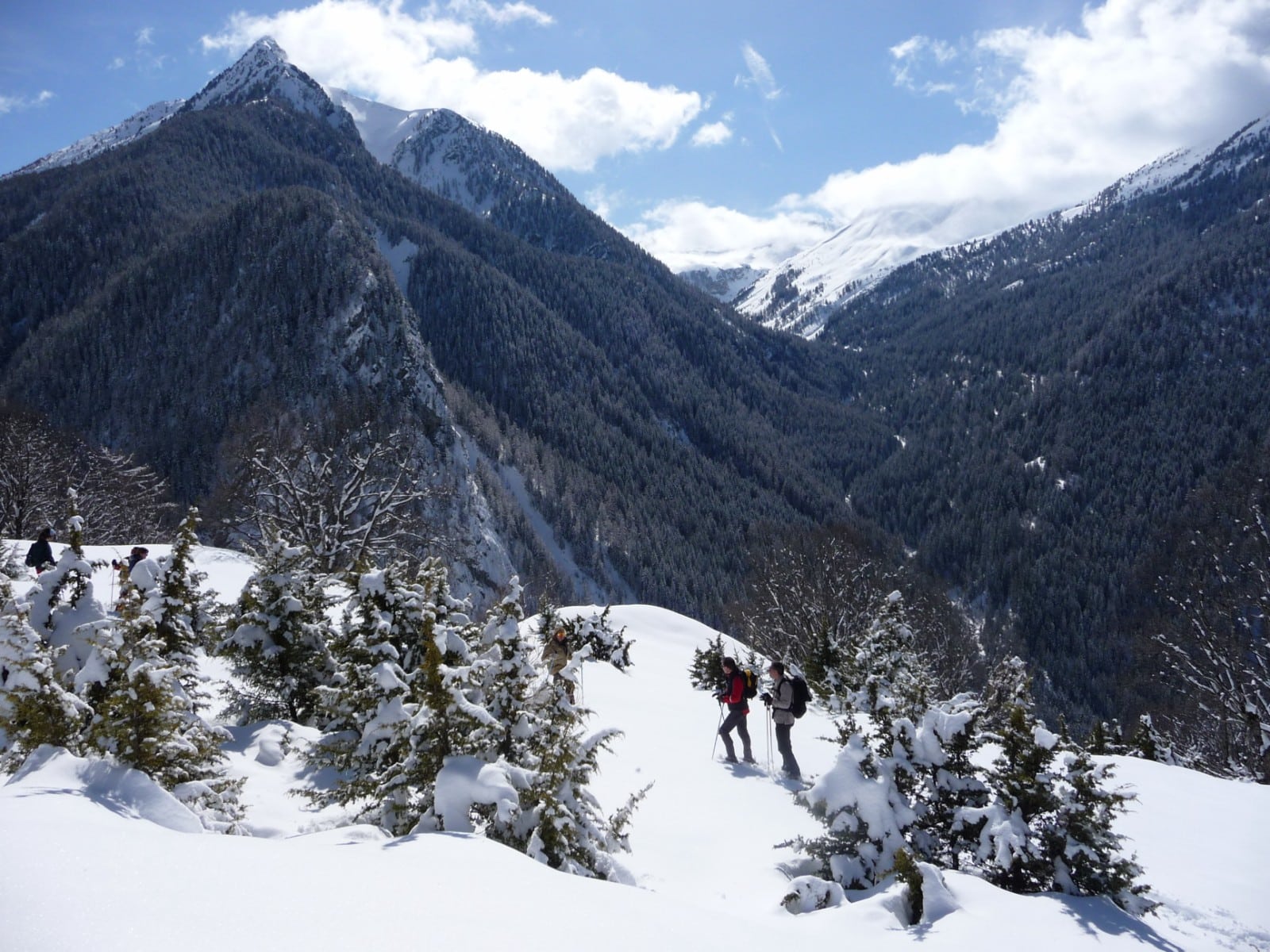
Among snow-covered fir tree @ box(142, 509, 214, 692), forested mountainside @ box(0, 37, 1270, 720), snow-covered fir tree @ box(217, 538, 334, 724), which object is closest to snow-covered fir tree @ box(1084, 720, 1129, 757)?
forested mountainside @ box(0, 37, 1270, 720)

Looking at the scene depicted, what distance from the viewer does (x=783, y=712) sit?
10750 mm

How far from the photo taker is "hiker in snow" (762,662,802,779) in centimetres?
1058

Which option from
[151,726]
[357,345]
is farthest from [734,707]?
[357,345]

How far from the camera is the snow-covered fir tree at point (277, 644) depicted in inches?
377

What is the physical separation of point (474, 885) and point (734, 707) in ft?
23.5

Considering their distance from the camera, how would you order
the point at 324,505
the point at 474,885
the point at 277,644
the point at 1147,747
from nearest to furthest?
the point at 474,885 < the point at 277,644 < the point at 1147,747 < the point at 324,505

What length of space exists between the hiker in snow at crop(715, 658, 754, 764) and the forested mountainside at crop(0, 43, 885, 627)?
1348 inches

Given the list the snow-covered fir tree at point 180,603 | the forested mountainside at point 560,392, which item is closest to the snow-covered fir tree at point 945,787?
the snow-covered fir tree at point 180,603

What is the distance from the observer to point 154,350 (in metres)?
89.2

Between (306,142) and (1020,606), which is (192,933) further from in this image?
(306,142)

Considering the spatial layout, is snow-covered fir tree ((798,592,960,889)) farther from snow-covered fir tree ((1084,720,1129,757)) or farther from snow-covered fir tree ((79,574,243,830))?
snow-covered fir tree ((1084,720,1129,757))

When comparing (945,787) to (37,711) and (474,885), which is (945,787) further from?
(37,711)

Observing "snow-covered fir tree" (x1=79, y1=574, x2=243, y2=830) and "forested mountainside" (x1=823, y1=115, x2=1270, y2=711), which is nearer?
"snow-covered fir tree" (x1=79, y1=574, x2=243, y2=830)

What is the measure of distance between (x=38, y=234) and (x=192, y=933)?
5862 inches
